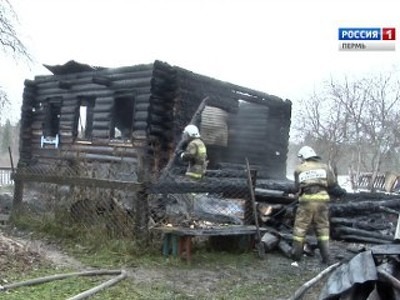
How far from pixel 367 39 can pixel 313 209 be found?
224 inches

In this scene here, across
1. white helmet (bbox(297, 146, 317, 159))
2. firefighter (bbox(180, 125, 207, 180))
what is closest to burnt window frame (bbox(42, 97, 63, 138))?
firefighter (bbox(180, 125, 207, 180))

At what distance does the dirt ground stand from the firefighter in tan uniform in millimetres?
391

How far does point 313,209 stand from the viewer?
734cm

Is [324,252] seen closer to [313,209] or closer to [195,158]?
[313,209]

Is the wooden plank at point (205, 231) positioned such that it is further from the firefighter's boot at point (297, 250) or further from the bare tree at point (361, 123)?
the bare tree at point (361, 123)

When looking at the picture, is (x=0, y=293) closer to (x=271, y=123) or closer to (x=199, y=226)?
(x=199, y=226)

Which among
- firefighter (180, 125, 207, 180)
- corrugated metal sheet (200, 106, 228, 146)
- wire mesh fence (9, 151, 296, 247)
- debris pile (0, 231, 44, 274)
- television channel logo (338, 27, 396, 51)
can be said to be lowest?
debris pile (0, 231, 44, 274)

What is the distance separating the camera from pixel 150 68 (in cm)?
1353

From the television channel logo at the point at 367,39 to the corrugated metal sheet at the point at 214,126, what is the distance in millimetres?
5880

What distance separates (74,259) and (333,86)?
1177 inches

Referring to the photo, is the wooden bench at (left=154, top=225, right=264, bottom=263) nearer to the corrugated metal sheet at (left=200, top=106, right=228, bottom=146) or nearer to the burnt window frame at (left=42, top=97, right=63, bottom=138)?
the corrugated metal sheet at (left=200, top=106, right=228, bottom=146)

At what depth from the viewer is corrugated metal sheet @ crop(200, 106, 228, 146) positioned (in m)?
15.7

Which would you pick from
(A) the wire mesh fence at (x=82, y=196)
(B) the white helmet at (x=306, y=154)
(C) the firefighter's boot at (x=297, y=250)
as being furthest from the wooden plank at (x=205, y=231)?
(B) the white helmet at (x=306, y=154)

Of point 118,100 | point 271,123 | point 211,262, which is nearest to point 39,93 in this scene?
point 118,100
